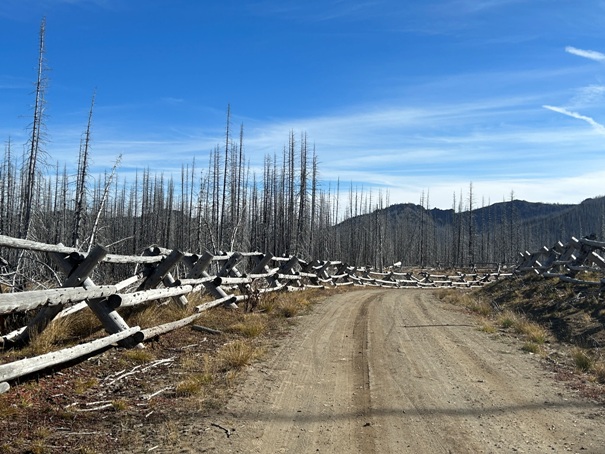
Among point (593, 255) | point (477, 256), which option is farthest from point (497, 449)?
point (477, 256)

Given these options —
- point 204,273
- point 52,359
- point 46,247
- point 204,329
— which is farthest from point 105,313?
point 204,273

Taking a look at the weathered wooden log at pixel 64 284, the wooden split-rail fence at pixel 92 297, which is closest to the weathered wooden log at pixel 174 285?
the wooden split-rail fence at pixel 92 297

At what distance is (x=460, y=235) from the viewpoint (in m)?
76.6

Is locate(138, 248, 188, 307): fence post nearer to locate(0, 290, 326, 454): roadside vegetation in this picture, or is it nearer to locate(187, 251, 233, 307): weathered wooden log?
locate(0, 290, 326, 454): roadside vegetation

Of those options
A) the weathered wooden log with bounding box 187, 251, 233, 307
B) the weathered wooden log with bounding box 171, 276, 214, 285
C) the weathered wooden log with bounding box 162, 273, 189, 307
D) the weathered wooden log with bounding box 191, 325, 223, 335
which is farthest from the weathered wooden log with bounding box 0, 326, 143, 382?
the weathered wooden log with bounding box 187, 251, 233, 307

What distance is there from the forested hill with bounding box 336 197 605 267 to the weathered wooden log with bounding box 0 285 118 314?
189 feet

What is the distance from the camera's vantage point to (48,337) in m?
6.48

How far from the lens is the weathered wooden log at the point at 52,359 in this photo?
4.62 m

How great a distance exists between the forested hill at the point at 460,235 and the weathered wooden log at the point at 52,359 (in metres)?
57.7

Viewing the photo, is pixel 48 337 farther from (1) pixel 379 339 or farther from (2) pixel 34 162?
(2) pixel 34 162

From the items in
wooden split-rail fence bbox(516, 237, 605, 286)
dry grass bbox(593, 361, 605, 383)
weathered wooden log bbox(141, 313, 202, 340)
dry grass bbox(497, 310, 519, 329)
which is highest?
wooden split-rail fence bbox(516, 237, 605, 286)

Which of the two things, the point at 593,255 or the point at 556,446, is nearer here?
the point at 556,446

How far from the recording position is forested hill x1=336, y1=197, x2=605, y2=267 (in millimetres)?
77312

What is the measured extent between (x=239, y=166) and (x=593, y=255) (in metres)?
36.6
